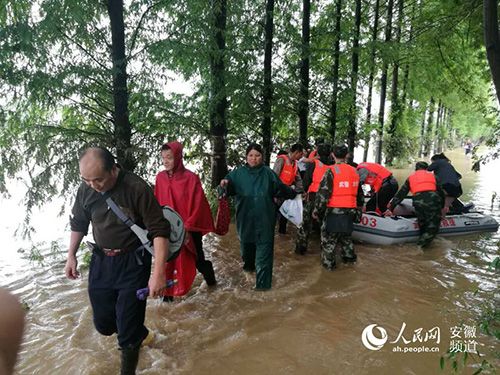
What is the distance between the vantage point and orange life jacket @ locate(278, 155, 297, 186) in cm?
770

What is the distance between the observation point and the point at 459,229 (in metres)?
8.66

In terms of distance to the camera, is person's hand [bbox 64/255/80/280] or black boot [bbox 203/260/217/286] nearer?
person's hand [bbox 64/255/80/280]

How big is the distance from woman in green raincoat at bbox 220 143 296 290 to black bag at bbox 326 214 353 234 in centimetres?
120

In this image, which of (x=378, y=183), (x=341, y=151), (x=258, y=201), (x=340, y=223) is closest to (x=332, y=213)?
(x=340, y=223)

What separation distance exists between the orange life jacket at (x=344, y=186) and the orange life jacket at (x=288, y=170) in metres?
1.84

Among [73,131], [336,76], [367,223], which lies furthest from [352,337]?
[336,76]

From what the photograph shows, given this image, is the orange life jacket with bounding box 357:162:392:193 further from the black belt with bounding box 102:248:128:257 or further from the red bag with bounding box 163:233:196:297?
the black belt with bounding box 102:248:128:257

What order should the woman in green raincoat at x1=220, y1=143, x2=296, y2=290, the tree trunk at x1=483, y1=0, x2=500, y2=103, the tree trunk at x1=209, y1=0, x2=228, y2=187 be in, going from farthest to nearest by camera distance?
the tree trunk at x1=209, y1=0, x2=228, y2=187 → the woman in green raincoat at x1=220, y1=143, x2=296, y2=290 → the tree trunk at x1=483, y1=0, x2=500, y2=103

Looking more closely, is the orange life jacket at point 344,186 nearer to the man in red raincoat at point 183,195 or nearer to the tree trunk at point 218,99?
the man in red raincoat at point 183,195

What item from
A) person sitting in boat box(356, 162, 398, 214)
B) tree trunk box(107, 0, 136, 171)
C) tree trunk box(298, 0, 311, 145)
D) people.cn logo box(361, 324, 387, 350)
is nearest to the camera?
people.cn logo box(361, 324, 387, 350)

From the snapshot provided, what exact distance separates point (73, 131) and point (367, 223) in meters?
5.79

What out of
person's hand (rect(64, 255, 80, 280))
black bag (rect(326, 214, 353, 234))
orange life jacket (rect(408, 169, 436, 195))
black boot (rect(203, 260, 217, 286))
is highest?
orange life jacket (rect(408, 169, 436, 195))

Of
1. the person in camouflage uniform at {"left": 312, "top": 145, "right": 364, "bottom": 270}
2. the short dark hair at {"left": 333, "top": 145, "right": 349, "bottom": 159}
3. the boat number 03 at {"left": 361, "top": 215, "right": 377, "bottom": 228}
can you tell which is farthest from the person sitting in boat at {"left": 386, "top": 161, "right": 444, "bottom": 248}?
the short dark hair at {"left": 333, "top": 145, "right": 349, "bottom": 159}

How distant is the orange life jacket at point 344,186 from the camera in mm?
5906
